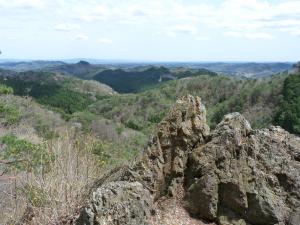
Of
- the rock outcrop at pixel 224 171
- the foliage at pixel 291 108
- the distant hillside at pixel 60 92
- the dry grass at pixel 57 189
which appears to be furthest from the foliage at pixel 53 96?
the rock outcrop at pixel 224 171

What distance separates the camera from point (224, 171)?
724cm

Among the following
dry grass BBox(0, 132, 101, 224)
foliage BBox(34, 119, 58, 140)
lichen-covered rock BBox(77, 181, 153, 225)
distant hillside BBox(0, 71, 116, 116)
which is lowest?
distant hillside BBox(0, 71, 116, 116)

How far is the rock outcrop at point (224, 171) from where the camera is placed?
7086 millimetres

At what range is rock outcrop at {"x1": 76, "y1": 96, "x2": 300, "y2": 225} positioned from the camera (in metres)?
7.09

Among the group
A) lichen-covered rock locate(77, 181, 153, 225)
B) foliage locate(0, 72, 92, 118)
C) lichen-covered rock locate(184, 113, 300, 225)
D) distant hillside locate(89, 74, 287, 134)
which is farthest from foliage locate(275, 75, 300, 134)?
lichen-covered rock locate(77, 181, 153, 225)

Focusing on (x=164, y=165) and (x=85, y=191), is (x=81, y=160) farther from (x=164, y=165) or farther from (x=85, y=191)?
(x=164, y=165)

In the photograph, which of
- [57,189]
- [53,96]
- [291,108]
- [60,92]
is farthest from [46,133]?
[60,92]

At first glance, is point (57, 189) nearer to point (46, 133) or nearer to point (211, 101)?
point (46, 133)

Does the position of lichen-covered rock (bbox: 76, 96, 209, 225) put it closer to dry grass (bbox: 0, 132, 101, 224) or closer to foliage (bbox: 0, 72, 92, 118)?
dry grass (bbox: 0, 132, 101, 224)

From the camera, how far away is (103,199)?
5.99 metres

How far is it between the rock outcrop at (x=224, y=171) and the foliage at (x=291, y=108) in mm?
58669

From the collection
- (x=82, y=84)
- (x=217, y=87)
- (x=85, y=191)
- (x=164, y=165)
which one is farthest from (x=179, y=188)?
(x=82, y=84)

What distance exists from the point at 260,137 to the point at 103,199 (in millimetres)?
2792

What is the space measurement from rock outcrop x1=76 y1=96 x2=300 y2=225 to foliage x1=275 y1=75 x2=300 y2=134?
192 ft
